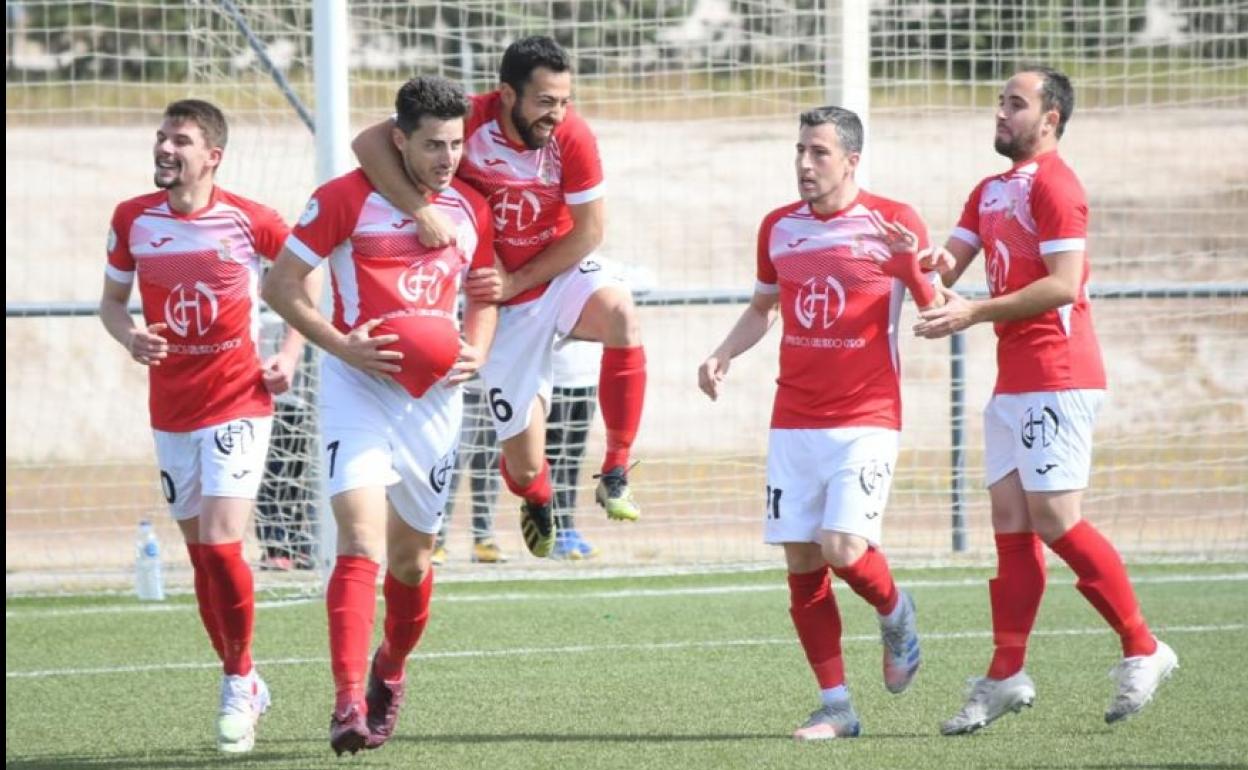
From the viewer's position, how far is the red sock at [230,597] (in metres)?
6.94

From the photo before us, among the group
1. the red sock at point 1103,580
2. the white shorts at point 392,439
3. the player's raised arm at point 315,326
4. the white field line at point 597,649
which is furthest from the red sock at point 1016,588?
the player's raised arm at point 315,326

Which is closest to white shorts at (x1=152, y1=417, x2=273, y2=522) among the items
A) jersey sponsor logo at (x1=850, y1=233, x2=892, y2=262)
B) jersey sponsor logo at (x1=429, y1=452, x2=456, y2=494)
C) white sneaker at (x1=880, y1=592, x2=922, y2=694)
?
jersey sponsor logo at (x1=429, y1=452, x2=456, y2=494)

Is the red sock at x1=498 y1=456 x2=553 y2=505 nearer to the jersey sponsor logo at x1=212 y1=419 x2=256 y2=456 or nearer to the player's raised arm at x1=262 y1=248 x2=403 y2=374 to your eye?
the jersey sponsor logo at x1=212 y1=419 x2=256 y2=456

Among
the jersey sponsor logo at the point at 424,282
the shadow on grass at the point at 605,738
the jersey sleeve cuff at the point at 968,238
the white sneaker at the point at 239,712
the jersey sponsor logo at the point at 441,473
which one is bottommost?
the shadow on grass at the point at 605,738

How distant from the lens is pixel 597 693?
7703 millimetres

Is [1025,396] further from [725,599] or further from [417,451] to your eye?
[725,599]

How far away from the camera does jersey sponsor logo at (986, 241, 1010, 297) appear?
23.0 feet

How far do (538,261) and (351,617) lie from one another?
1.67 meters

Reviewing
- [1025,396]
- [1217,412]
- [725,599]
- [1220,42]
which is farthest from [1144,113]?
[1025,396]

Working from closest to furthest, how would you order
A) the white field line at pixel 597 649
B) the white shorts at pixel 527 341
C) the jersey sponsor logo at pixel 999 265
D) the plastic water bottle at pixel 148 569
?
the jersey sponsor logo at pixel 999 265 < the white shorts at pixel 527 341 < the white field line at pixel 597 649 < the plastic water bottle at pixel 148 569

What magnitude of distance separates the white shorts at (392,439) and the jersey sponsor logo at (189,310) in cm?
89

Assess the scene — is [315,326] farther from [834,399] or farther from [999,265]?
[999,265]

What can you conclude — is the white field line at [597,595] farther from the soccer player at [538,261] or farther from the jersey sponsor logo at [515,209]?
the jersey sponsor logo at [515,209]

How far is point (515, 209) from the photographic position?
7023mm
